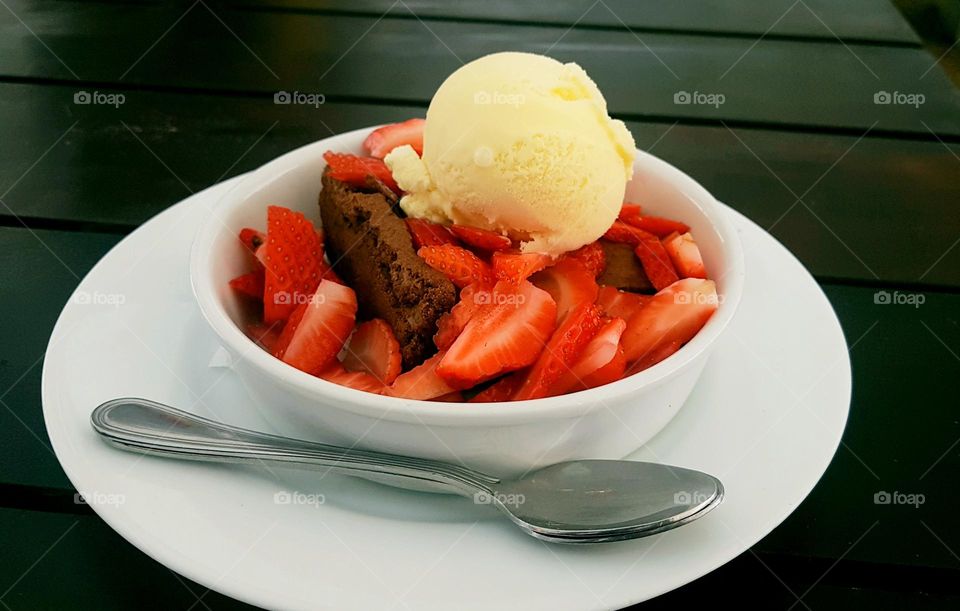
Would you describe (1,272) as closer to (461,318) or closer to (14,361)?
(14,361)

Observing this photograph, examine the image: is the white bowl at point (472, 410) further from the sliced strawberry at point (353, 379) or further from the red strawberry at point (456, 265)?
the red strawberry at point (456, 265)

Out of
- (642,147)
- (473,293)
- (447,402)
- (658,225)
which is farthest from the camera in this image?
(642,147)

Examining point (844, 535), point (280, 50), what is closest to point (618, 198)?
point (844, 535)

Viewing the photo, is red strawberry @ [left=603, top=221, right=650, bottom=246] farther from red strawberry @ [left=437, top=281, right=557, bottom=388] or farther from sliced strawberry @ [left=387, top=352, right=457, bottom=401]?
sliced strawberry @ [left=387, top=352, right=457, bottom=401]

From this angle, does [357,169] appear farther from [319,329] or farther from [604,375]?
[604,375]

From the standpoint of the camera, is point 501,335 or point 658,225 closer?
point 501,335

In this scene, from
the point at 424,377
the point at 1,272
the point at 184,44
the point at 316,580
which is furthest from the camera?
A: the point at 184,44

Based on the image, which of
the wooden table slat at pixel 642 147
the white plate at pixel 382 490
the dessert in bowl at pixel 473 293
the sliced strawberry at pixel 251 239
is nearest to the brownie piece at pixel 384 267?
the dessert in bowl at pixel 473 293

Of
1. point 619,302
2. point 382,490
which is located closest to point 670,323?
point 619,302
